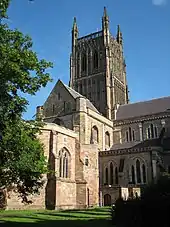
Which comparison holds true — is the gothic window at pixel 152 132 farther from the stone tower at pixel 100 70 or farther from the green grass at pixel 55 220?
the green grass at pixel 55 220

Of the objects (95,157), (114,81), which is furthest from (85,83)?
(95,157)

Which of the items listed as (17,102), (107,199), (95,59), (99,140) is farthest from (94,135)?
(17,102)

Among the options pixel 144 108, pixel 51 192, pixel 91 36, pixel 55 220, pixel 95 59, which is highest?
pixel 91 36

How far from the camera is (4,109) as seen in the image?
579 inches

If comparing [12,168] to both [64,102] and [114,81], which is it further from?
[114,81]

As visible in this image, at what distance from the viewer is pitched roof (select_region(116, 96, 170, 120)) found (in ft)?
172

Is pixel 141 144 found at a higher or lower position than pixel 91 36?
lower

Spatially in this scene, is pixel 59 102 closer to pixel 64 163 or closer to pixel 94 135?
pixel 94 135

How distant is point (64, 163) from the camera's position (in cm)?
3628

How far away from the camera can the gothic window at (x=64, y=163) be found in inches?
1391

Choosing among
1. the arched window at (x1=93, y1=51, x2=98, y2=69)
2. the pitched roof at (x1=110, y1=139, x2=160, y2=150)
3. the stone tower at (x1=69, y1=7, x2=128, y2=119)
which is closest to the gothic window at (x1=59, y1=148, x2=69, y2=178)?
the pitched roof at (x1=110, y1=139, x2=160, y2=150)

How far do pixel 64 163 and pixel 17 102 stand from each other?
21.9 meters

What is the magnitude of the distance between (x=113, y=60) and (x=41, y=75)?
51778 millimetres

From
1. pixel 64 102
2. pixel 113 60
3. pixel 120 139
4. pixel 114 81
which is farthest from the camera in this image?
pixel 113 60
